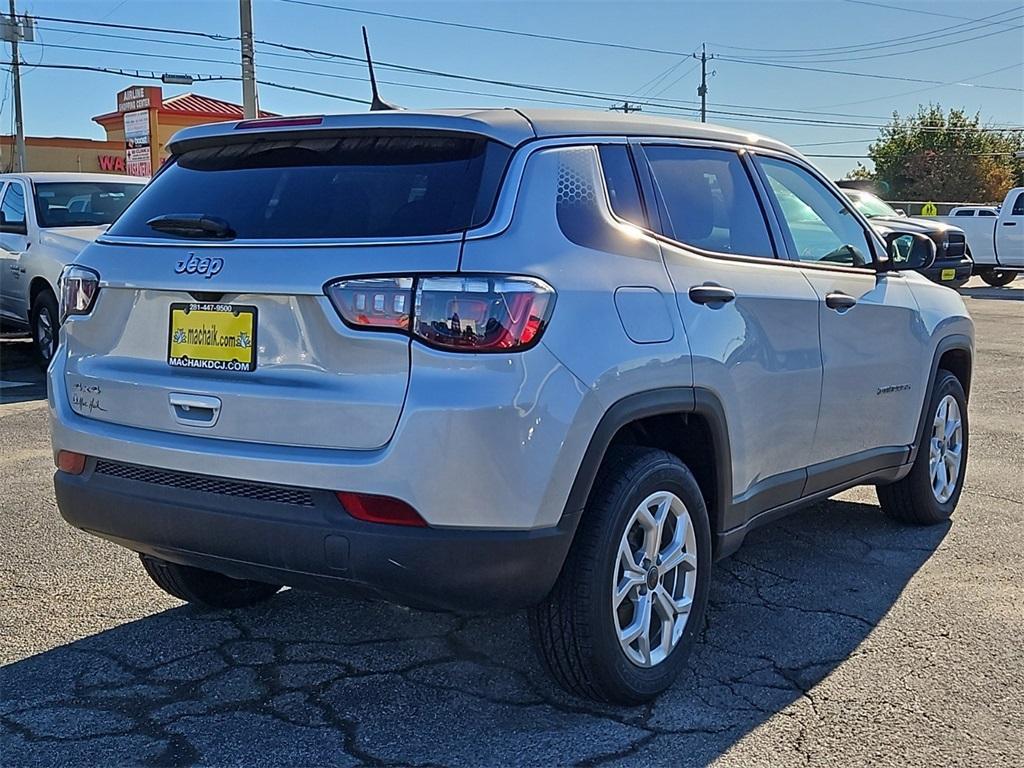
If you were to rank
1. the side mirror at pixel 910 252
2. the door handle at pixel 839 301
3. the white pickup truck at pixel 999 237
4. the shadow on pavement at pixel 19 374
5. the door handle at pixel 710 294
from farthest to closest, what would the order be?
the white pickup truck at pixel 999 237
the shadow on pavement at pixel 19 374
the side mirror at pixel 910 252
the door handle at pixel 839 301
the door handle at pixel 710 294

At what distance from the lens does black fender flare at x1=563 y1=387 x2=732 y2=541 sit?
3.12m

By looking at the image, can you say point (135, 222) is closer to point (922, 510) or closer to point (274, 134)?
point (274, 134)

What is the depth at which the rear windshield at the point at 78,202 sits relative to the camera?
1051 cm

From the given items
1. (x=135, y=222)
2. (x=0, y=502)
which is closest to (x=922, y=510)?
(x=135, y=222)

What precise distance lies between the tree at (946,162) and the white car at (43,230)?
5007 cm

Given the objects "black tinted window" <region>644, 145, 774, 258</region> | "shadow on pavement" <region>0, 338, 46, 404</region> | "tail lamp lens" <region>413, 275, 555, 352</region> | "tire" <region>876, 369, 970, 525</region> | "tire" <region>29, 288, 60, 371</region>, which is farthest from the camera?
"tire" <region>29, 288, 60, 371</region>

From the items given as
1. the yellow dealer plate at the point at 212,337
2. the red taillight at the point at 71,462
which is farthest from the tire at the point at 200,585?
the yellow dealer plate at the point at 212,337

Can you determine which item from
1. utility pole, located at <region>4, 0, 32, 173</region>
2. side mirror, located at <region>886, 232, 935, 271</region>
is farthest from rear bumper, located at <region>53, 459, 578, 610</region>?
utility pole, located at <region>4, 0, 32, 173</region>

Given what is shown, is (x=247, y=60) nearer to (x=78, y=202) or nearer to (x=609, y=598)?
(x=78, y=202)

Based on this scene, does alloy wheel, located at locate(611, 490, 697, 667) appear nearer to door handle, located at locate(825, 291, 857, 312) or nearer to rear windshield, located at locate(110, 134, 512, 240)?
rear windshield, located at locate(110, 134, 512, 240)

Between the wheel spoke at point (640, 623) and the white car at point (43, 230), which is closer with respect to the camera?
the wheel spoke at point (640, 623)

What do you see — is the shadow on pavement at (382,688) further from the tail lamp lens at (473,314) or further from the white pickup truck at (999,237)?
the white pickup truck at (999,237)

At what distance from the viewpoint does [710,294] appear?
12.0 ft

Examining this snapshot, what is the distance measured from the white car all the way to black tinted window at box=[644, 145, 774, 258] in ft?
23.6
